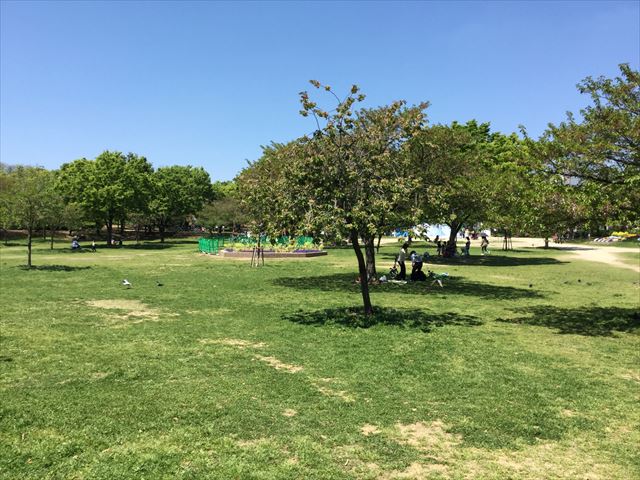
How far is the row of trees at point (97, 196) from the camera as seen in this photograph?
26.0m

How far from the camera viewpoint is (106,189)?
160 feet

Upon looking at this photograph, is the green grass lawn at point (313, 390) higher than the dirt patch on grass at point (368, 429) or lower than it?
higher

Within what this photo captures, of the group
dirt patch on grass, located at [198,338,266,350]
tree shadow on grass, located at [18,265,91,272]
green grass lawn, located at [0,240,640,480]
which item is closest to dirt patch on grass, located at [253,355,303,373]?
green grass lawn, located at [0,240,640,480]

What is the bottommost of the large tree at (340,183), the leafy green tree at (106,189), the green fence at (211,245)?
the green fence at (211,245)

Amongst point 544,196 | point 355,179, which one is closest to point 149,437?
point 355,179

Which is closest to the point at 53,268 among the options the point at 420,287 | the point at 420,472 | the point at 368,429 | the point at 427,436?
the point at 420,287

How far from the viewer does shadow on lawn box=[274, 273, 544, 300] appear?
18.5 meters

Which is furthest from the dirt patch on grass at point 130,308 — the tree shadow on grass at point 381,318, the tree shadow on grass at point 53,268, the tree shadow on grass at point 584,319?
the tree shadow on grass at point 53,268

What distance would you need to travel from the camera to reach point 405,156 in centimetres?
1452

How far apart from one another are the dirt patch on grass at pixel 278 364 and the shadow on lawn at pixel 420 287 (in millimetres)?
9730

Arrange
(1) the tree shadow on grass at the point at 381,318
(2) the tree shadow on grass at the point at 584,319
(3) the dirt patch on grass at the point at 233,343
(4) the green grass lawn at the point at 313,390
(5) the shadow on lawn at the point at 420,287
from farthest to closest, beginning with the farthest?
(5) the shadow on lawn at the point at 420,287 < (1) the tree shadow on grass at the point at 381,318 < (2) the tree shadow on grass at the point at 584,319 < (3) the dirt patch on grass at the point at 233,343 < (4) the green grass lawn at the point at 313,390

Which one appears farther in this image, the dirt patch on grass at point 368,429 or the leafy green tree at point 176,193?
the leafy green tree at point 176,193

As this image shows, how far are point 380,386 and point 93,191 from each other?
1866 inches

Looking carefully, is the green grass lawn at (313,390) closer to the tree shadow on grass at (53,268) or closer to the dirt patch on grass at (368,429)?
the dirt patch on grass at (368,429)
